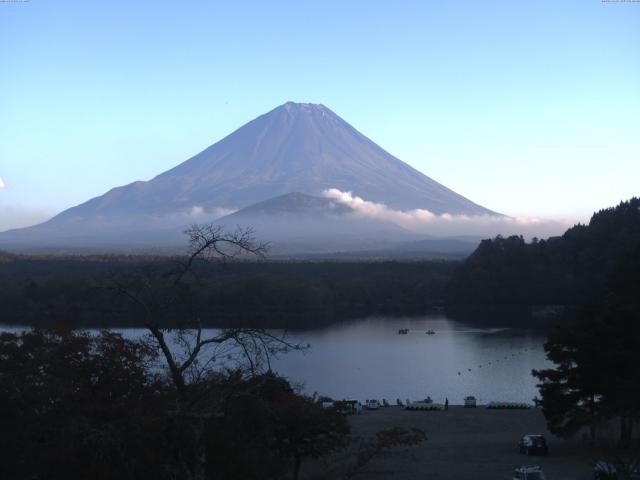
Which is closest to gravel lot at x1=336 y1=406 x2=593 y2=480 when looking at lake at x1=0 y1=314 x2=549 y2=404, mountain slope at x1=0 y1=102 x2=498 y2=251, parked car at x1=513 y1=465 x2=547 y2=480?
parked car at x1=513 y1=465 x2=547 y2=480

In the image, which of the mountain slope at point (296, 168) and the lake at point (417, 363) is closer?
the lake at point (417, 363)

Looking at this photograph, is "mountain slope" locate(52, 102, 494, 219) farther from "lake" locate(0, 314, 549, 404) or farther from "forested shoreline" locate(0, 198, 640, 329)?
"lake" locate(0, 314, 549, 404)

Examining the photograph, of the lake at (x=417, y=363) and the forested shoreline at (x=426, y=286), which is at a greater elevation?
the forested shoreline at (x=426, y=286)

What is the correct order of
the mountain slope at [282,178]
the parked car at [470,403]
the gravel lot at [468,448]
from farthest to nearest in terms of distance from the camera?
the mountain slope at [282,178] < the parked car at [470,403] < the gravel lot at [468,448]

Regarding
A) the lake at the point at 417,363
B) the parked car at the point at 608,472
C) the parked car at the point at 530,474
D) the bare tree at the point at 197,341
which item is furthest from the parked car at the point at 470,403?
the bare tree at the point at 197,341

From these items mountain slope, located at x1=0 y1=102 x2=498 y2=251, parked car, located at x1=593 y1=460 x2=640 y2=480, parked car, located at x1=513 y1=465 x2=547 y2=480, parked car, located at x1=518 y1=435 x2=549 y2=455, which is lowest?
parked car, located at x1=518 y1=435 x2=549 y2=455

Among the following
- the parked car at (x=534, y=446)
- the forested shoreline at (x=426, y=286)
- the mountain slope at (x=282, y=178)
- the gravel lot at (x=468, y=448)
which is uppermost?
the mountain slope at (x=282, y=178)

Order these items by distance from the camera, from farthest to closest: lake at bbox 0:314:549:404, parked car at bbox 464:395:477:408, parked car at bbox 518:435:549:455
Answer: lake at bbox 0:314:549:404, parked car at bbox 464:395:477:408, parked car at bbox 518:435:549:455

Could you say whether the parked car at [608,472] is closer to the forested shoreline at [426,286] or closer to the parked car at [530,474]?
the parked car at [530,474]
